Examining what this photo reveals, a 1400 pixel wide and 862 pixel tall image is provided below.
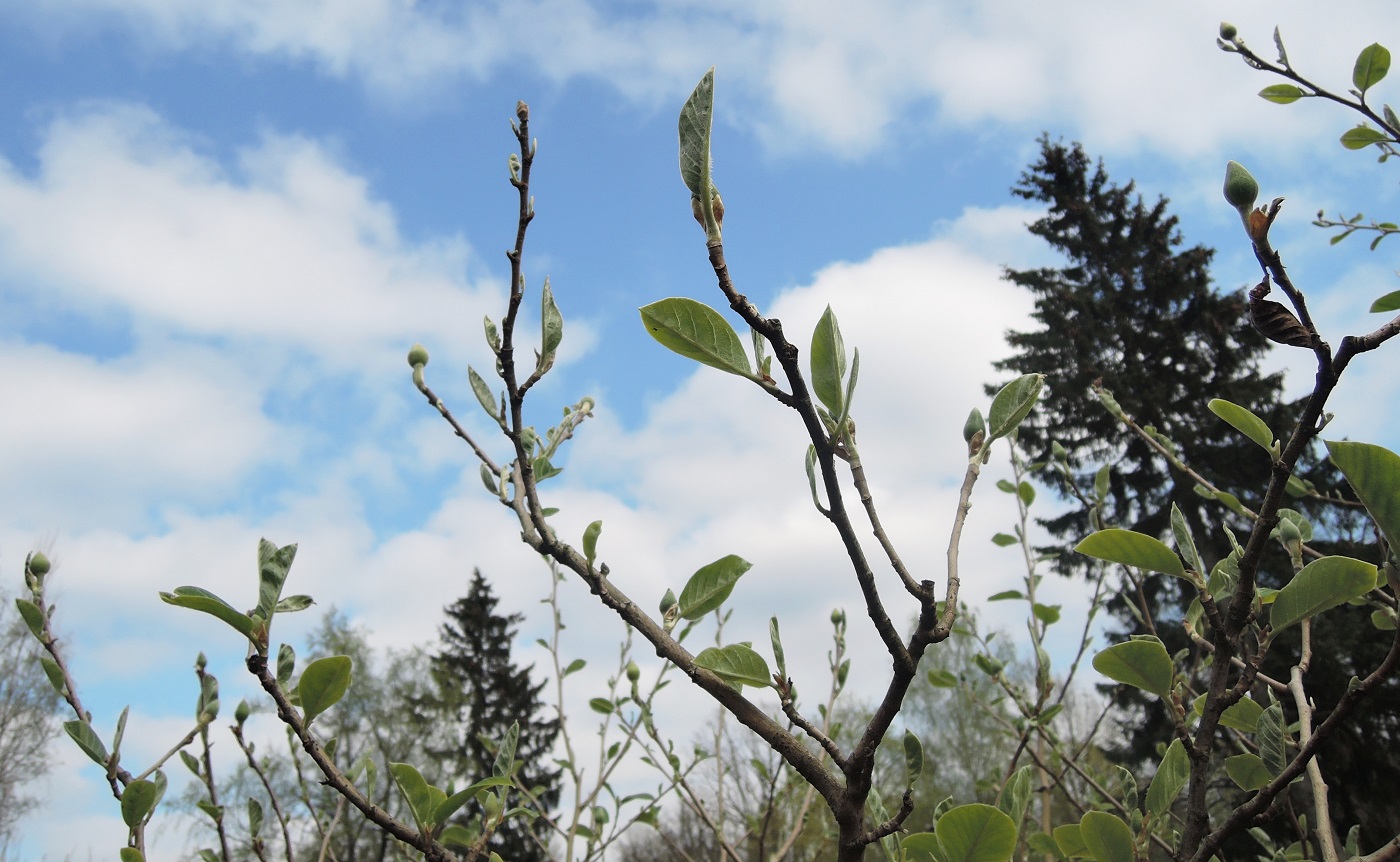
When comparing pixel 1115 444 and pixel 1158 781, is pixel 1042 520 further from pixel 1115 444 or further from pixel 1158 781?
pixel 1158 781

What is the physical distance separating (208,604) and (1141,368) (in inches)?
649

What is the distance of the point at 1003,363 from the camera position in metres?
17.0

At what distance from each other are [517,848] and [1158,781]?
22711 mm

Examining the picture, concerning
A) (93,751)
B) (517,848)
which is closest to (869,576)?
(93,751)

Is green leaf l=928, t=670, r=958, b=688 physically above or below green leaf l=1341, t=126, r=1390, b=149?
below

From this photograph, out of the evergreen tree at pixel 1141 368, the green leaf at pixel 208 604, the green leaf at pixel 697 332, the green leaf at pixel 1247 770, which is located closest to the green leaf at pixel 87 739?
the green leaf at pixel 208 604

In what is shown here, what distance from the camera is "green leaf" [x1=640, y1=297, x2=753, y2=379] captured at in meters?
0.66

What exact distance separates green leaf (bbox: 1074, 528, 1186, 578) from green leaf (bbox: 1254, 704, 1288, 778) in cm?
19

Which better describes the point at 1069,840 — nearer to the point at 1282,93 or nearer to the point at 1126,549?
→ the point at 1126,549

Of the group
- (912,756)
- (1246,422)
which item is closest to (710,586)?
(912,756)

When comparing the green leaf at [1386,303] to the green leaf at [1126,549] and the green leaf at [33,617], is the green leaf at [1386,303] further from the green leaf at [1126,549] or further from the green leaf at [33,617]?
the green leaf at [33,617]

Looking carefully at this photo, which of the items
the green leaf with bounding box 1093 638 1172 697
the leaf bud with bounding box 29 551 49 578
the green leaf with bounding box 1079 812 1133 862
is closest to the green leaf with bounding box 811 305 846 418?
the green leaf with bounding box 1093 638 1172 697

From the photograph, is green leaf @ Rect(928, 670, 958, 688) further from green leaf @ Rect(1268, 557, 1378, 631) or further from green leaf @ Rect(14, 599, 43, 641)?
green leaf @ Rect(14, 599, 43, 641)

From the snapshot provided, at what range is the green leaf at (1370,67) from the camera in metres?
1.73
